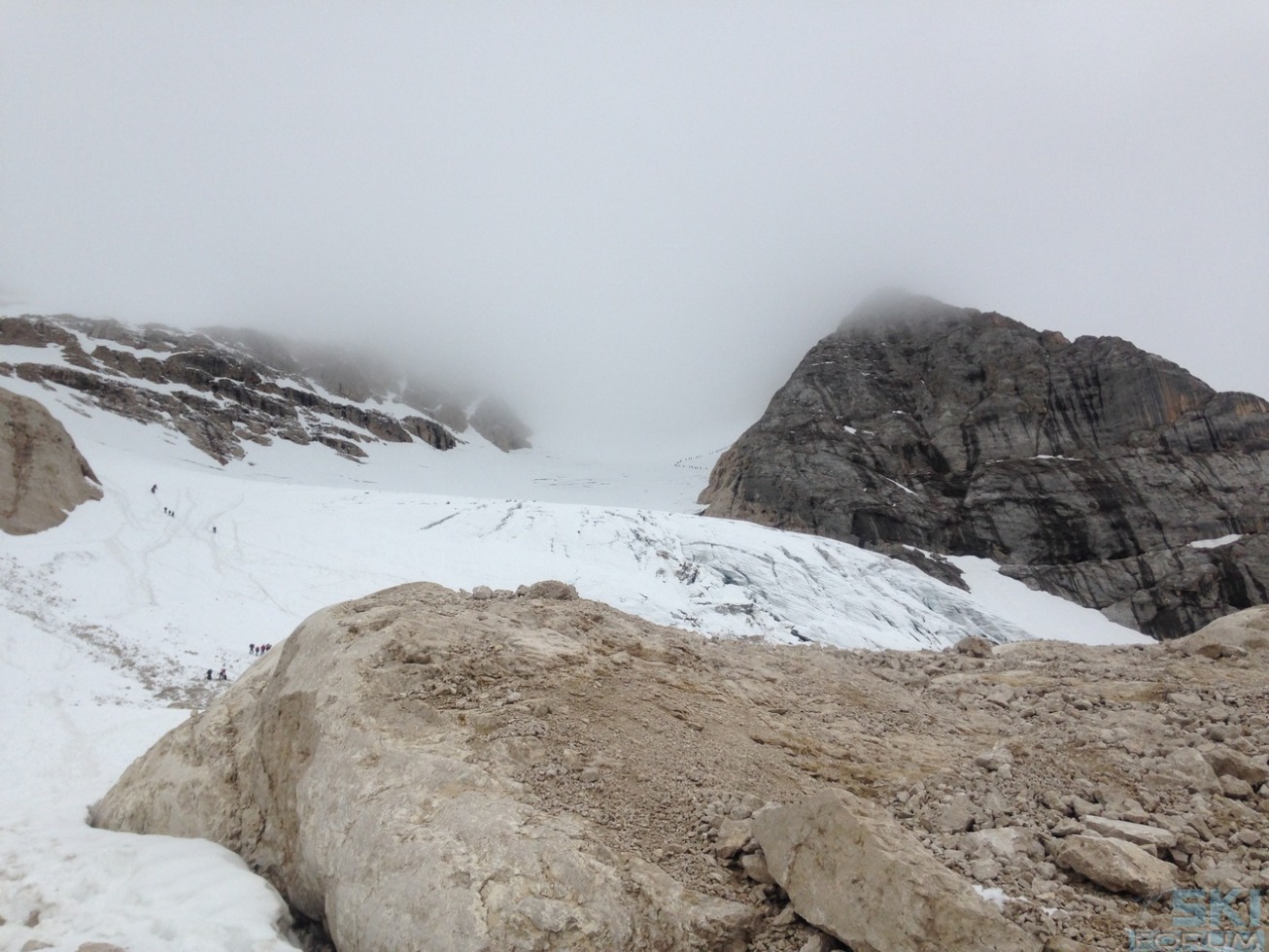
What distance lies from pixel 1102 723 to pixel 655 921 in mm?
5081

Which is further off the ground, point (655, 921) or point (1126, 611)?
point (655, 921)

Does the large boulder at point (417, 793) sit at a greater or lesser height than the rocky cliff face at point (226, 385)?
greater

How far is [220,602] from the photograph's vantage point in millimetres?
26047

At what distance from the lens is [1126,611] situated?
60031 millimetres

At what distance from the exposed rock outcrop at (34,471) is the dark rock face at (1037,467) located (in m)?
59.4

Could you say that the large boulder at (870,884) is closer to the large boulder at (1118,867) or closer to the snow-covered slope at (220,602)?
the large boulder at (1118,867)

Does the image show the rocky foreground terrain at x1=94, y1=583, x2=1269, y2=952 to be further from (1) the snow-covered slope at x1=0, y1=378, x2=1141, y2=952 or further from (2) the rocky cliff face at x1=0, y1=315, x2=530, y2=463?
(2) the rocky cliff face at x1=0, y1=315, x2=530, y2=463

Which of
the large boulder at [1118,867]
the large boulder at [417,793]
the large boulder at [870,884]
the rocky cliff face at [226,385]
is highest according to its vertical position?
the large boulder at [1118,867]

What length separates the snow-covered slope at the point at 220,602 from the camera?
5.39 meters

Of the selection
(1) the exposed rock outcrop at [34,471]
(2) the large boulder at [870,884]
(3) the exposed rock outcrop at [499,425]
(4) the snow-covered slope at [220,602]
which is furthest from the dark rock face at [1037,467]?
(3) the exposed rock outcrop at [499,425]

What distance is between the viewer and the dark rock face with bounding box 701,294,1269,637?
205ft

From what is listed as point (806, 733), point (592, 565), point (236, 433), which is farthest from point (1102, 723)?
point (236, 433)

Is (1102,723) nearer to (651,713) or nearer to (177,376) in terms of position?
(651,713)

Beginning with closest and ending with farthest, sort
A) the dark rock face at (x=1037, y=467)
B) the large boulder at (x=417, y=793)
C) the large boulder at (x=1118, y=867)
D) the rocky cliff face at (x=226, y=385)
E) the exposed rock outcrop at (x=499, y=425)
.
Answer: the large boulder at (x=1118, y=867) < the large boulder at (x=417, y=793) < the dark rock face at (x=1037, y=467) < the rocky cliff face at (x=226, y=385) < the exposed rock outcrop at (x=499, y=425)
